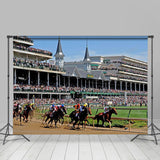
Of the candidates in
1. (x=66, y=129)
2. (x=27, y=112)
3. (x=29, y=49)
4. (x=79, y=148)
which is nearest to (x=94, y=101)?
(x=66, y=129)

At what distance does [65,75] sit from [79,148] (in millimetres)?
2171

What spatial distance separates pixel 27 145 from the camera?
5242 mm

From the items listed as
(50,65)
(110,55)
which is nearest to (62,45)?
(50,65)

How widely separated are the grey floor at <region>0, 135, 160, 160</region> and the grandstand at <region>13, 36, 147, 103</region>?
101 cm

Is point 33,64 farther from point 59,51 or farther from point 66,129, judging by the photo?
point 66,129

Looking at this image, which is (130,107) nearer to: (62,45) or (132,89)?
(132,89)

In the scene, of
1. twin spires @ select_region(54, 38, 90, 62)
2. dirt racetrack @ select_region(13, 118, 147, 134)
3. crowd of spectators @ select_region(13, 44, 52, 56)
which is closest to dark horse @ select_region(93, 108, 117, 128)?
dirt racetrack @ select_region(13, 118, 147, 134)

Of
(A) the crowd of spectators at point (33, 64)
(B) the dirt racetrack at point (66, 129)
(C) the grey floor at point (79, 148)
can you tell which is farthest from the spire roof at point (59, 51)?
(C) the grey floor at point (79, 148)

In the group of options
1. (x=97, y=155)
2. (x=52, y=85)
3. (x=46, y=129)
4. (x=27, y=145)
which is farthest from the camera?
(x=52, y=85)

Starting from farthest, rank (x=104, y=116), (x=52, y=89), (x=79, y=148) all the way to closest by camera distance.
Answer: (x=52, y=89) < (x=104, y=116) < (x=79, y=148)

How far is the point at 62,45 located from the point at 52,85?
3.46 ft

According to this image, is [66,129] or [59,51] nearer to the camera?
[66,129]

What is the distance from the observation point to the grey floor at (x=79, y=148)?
436 centimetres

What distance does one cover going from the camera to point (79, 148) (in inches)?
195
